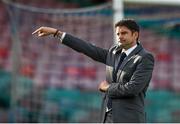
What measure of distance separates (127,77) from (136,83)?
85mm

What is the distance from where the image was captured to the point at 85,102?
965cm

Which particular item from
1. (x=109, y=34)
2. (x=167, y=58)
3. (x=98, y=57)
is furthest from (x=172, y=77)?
(x=98, y=57)

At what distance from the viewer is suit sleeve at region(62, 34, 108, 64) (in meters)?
3.46

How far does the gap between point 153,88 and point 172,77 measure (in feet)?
1.79

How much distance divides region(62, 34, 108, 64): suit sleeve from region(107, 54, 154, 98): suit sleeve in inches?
10.5

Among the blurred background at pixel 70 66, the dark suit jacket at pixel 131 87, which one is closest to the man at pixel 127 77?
the dark suit jacket at pixel 131 87

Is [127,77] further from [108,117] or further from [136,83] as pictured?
[108,117]

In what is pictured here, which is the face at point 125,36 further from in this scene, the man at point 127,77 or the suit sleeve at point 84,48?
the suit sleeve at point 84,48

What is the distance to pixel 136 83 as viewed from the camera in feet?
10.8

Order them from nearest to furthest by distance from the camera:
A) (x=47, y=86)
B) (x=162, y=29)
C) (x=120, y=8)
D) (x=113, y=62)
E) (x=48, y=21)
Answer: (x=113, y=62)
(x=120, y=8)
(x=48, y=21)
(x=47, y=86)
(x=162, y=29)

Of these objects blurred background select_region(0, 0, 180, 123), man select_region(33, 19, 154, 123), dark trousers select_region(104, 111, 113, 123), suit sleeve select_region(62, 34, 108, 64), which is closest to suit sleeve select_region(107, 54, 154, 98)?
man select_region(33, 19, 154, 123)

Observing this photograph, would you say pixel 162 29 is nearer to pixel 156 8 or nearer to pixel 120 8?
pixel 156 8

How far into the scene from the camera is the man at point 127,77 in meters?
3.33

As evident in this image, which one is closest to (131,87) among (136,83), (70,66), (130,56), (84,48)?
(136,83)
